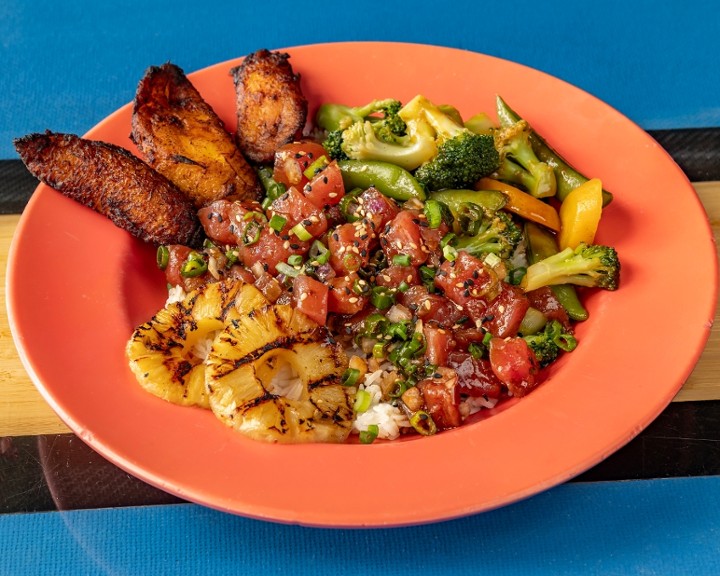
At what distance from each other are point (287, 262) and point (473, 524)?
5.17ft

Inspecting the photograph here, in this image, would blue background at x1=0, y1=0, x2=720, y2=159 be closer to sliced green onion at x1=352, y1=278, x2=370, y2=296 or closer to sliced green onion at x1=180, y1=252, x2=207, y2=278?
sliced green onion at x1=180, y1=252, x2=207, y2=278

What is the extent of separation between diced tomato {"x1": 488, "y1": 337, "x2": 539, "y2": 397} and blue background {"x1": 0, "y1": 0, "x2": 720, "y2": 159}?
2.65m

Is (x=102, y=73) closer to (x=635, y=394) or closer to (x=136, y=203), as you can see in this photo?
(x=136, y=203)

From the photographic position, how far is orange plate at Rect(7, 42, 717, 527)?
302cm

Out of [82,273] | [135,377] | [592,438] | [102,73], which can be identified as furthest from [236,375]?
[102,73]

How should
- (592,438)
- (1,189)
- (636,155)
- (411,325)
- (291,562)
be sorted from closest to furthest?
1. (592,438)
2. (291,562)
3. (411,325)
4. (636,155)
5. (1,189)

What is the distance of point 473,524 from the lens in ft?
11.7

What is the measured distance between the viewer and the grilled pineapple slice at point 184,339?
339cm

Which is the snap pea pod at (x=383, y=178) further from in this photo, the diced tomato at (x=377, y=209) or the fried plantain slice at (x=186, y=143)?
the fried plantain slice at (x=186, y=143)

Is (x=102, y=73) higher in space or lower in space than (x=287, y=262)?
higher

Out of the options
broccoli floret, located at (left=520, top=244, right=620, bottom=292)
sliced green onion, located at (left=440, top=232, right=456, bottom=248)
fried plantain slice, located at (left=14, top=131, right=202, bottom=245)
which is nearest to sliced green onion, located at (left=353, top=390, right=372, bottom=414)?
sliced green onion, located at (left=440, top=232, right=456, bottom=248)

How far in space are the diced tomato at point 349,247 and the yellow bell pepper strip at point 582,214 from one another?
1.08 metres

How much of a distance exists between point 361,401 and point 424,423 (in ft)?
1.00

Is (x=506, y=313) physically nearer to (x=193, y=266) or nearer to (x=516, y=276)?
(x=516, y=276)
